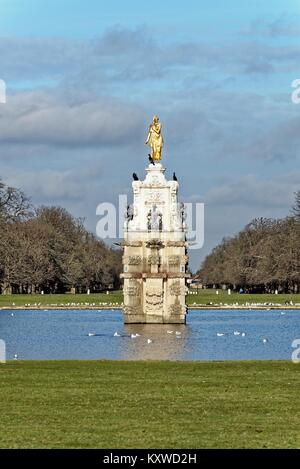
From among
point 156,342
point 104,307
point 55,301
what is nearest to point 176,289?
point 156,342

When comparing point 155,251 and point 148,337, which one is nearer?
point 148,337

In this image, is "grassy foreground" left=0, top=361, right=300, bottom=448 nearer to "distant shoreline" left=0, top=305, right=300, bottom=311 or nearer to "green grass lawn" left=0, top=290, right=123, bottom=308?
"distant shoreline" left=0, top=305, right=300, bottom=311

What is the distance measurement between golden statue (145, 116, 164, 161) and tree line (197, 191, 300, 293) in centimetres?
6634

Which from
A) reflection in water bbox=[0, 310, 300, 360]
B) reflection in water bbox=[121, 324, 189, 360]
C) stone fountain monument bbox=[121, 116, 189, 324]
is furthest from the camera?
stone fountain monument bbox=[121, 116, 189, 324]

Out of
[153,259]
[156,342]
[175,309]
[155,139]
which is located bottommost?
[156,342]

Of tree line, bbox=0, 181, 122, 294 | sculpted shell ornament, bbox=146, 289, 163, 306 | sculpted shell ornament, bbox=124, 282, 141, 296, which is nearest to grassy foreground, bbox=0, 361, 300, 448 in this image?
sculpted shell ornament, bbox=146, 289, 163, 306

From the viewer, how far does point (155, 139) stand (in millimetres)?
71500

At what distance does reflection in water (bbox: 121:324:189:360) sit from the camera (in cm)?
4219

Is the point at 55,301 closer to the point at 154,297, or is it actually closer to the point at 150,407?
the point at 154,297

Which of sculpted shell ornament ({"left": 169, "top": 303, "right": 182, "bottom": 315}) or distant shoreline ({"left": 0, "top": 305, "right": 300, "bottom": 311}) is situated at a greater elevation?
distant shoreline ({"left": 0, "top": 305, "right": 300, "bottom": 311})

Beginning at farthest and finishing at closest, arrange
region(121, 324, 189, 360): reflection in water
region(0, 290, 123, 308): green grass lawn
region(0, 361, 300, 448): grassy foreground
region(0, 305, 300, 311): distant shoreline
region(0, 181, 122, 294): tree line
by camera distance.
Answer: region(0, 181, 122, 294): tree line
region(0, 290, 123, 308): green grass lawn
region(0, 305, 300, 311): distant shoreline
region(121, 324, 189, 360): reflection in water
region(0, 361, 300, 448): grassy foreground

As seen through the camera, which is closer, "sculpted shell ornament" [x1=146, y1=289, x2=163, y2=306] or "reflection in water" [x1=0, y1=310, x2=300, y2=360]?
"reflection in water" [x1=0, y1=310, x2=300, y2=360]

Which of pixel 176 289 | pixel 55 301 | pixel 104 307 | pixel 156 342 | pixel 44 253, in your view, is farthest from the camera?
pixel 44 253

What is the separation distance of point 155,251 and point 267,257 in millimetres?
77991
